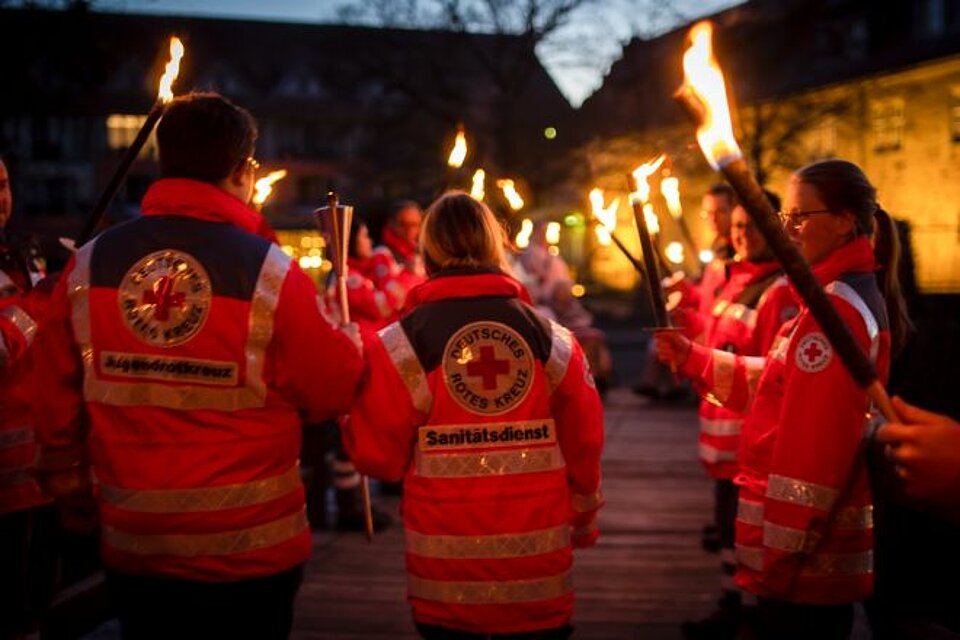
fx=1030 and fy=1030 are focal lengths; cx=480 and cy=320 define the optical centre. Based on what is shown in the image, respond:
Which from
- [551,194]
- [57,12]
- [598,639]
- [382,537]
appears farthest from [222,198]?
[551,194]

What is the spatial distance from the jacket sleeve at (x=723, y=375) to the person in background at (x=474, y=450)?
71 centimetres

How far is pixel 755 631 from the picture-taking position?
16.7 ft

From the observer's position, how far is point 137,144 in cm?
348

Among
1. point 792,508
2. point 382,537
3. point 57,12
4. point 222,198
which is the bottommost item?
point 382,537

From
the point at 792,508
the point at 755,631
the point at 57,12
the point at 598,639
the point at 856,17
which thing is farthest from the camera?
the point at 856,17

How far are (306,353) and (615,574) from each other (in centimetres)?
422

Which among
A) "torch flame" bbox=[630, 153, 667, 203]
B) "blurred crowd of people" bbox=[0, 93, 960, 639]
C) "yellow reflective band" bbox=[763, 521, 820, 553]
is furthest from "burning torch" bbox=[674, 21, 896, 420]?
"yellow reflective band" bbox=[763, 521, 820, 553]

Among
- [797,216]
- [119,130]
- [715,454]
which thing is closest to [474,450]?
[797,216]

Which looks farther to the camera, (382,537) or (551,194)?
(551,194)

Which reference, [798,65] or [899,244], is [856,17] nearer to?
[798,65]

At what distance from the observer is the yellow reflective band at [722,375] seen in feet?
12.8

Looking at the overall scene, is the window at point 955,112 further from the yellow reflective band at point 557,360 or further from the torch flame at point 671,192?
the yellow reflective band at point 557,360

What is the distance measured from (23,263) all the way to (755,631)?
378 cm

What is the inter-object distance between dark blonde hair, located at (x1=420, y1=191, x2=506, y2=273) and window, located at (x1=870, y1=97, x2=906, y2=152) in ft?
107
